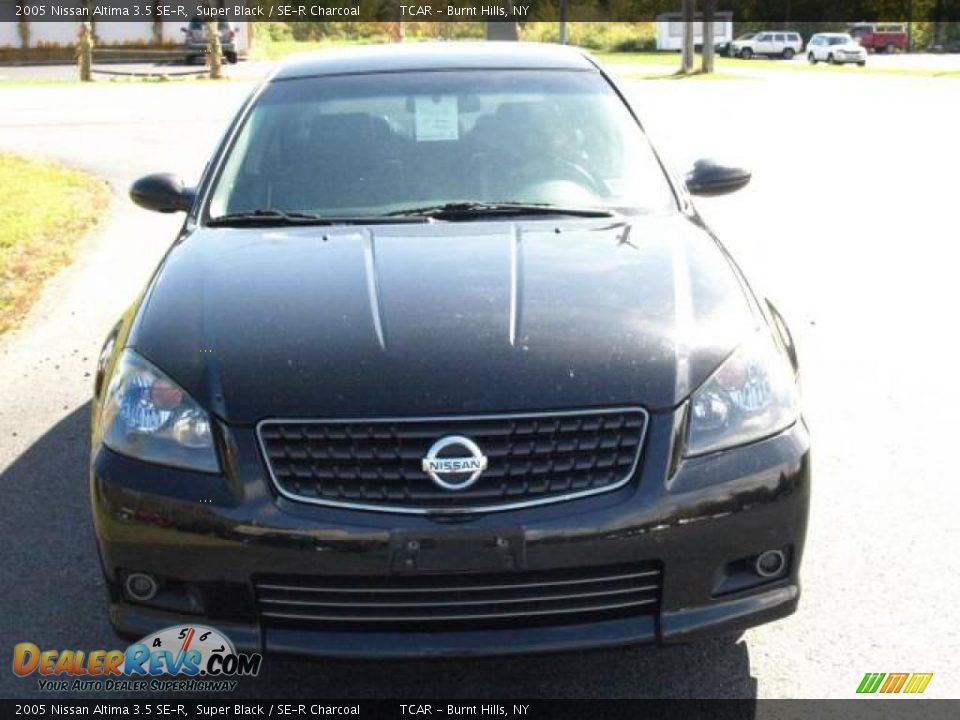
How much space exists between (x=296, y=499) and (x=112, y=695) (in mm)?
879

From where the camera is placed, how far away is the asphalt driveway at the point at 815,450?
146 inches

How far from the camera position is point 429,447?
322 centimetres

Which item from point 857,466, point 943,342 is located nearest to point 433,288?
point 857,466

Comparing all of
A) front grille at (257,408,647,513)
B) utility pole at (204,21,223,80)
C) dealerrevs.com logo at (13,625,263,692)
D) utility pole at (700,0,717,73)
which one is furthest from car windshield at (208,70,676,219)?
utility pole at (700,0,717,73)

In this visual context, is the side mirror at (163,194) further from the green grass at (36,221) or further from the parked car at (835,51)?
the parked car at (835,51)

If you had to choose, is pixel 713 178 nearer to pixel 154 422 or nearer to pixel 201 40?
pixel 154 422

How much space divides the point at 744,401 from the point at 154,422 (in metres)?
1.50

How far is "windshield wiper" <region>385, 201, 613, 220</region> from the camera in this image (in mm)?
4566

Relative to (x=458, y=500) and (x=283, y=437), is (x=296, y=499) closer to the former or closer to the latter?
(x=283, y=437)

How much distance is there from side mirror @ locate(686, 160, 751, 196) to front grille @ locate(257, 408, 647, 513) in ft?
7.61

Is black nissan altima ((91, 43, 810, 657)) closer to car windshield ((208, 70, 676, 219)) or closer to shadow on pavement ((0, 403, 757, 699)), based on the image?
shadow on pavement ((0, 403, 757, 699))

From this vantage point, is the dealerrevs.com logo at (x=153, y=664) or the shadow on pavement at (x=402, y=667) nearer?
the dealerrevs.com logo at (x=153, y=664)

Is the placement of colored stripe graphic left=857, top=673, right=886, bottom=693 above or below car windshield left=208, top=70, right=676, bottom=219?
below

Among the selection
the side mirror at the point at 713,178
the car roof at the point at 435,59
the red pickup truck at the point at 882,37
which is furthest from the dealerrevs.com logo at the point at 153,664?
the red pickup truck at the point at 882,37
